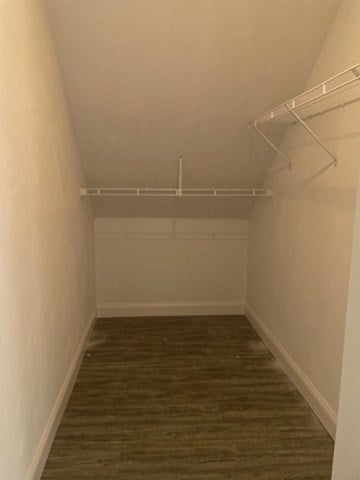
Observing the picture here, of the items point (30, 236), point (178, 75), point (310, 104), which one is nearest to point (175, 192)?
point (178, 75)

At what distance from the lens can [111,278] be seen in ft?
11.5

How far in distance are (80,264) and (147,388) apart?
0.98 metres

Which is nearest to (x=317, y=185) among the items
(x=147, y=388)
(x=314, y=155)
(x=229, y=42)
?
(x=314, y=155)

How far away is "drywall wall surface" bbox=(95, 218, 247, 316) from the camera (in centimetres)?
347

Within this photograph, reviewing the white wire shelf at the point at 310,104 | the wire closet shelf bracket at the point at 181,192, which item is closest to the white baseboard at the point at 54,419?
the wire closet shelf bracket at the point at 181,192

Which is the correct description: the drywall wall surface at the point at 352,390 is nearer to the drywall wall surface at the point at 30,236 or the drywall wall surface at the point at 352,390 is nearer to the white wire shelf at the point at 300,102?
the drywall wall surface at the point at 30,236

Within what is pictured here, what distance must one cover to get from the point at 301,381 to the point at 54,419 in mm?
1442

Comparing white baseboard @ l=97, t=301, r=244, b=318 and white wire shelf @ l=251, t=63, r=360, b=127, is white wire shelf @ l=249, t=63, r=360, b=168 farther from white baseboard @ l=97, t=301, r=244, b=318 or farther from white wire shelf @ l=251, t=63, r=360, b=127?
white baseboard @ l=97, t=301, r=244, b=318

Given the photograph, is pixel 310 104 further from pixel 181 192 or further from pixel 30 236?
pixel 30 236

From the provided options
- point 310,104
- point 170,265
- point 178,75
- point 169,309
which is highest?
point 178,75

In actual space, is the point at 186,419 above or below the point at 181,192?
below

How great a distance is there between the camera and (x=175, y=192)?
9.88 ft

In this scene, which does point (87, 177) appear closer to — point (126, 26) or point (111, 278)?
point (111, 278)

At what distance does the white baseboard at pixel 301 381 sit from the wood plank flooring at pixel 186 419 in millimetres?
47
